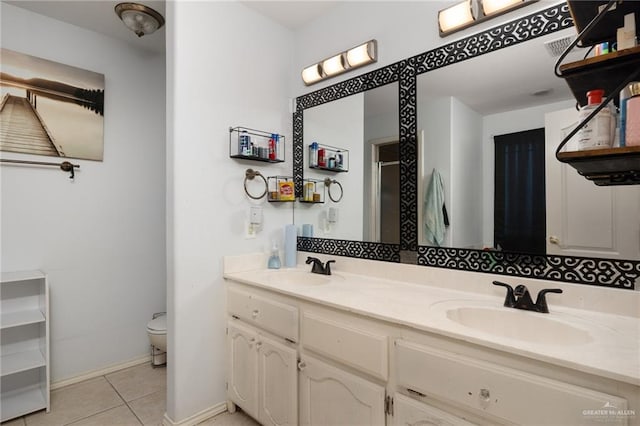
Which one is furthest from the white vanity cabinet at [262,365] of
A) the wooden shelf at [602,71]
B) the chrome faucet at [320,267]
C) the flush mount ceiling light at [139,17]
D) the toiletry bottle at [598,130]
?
the flush mount ceiling light at [139,17]

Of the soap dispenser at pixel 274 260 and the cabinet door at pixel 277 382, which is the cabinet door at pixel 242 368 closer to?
the cabinet door at pixel 277 382

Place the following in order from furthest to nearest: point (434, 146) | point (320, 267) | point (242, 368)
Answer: point (320, 267)
point (242, 368)
point (434, 146)

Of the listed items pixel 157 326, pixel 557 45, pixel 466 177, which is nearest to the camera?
pixel 557 45

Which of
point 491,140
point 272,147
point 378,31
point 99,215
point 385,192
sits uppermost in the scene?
point 378,31

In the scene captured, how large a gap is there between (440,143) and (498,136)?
27 cm

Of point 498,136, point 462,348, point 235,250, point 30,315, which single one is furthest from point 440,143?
point 30,315

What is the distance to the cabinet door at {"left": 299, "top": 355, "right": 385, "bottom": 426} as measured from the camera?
47.8 inches

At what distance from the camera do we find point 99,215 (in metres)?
2.45

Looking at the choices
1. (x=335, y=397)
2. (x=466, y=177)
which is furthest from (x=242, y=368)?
(x=466, y=177)

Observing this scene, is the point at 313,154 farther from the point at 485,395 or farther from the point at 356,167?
the point at 485,395

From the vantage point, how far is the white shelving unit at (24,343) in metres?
1.92

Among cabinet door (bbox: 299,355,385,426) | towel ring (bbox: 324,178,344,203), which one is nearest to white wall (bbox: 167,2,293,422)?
towel ring (bbox: 324,178,344,203)

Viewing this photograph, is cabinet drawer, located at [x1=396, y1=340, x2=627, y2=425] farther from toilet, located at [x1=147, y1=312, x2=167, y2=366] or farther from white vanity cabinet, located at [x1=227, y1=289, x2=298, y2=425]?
toilet, located at [x1=147, y1=312, x2=167, y2=366]

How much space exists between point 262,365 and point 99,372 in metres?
1.60
